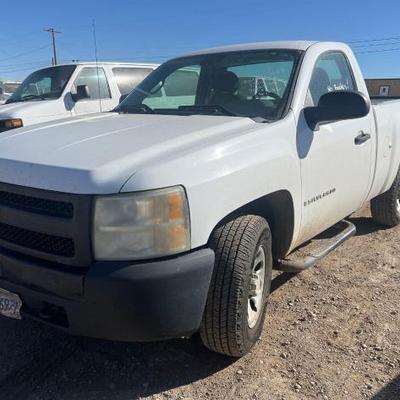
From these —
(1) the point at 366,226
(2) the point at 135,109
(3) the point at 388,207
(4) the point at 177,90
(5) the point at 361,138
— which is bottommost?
(1) the point at 366,226

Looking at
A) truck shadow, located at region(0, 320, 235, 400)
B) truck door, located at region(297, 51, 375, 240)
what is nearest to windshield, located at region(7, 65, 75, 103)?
truck door, located at region(297, 51, 375, 240)

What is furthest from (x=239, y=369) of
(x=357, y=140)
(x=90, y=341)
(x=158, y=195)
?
(x=357, y=140)

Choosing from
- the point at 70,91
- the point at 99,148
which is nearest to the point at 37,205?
the point at 99,148

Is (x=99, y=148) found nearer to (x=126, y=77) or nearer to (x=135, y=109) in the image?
(x=135, y=109)

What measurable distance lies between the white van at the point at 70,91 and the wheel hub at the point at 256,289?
20.7 ft

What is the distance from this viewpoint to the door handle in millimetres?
3850

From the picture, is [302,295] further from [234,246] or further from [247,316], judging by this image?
[234,246]

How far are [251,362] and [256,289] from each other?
0.43m

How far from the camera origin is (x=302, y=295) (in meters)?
3.78

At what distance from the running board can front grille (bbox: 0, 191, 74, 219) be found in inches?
64.6

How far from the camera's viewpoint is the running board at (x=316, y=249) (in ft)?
11.1

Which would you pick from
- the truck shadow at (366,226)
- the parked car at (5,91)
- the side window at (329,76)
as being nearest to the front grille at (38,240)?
the side window at (329,76)

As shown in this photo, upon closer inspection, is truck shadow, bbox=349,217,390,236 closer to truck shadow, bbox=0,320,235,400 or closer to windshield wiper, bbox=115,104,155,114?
windshield wiper, bbox=115,104,155,114

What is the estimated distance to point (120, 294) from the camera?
7.35 feet
